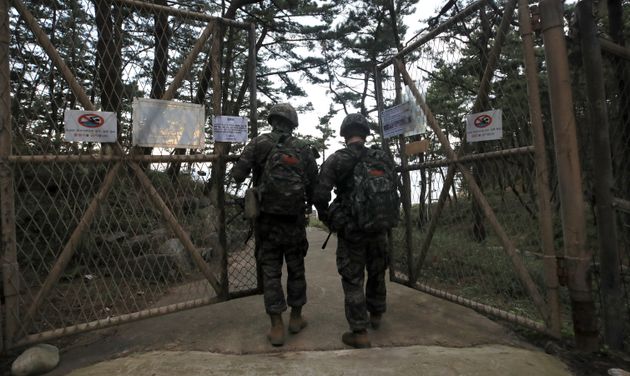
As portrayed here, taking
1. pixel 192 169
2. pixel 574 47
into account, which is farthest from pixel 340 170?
pixel 574 47

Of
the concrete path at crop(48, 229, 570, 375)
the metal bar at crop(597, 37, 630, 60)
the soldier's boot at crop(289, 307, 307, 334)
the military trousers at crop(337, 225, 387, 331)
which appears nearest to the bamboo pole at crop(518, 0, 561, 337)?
the concrete path at crop(48, 229, 570, 375)

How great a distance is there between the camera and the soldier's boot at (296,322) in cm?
297

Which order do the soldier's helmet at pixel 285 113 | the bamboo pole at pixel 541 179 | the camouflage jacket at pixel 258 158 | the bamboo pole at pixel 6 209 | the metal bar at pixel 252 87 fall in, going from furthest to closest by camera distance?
the metal bar at pixel 252 87, the soldier's helmet at pixel 285 113, the camouflage jacket at pixel 258 158, the bamboo pole at pixel 541 179, the bamboo pole at pixel 6 209

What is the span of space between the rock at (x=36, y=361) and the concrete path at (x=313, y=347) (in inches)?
3.2

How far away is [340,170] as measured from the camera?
2.95 m

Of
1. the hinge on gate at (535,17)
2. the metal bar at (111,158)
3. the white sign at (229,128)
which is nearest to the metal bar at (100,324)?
the metal bar at (111,158)

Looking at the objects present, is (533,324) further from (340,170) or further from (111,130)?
(111,130)

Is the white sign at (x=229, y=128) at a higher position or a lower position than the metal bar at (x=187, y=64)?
lower

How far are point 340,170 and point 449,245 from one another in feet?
5.67

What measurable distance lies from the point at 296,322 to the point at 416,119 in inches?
90.5

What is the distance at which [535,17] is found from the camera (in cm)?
259

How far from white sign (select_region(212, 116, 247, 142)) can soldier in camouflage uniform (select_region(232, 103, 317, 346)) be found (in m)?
0.26

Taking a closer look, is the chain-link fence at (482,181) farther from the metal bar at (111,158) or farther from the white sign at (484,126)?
the metal bar at (111,158)

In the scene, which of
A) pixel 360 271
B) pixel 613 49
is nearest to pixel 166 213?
pixel 360 271
